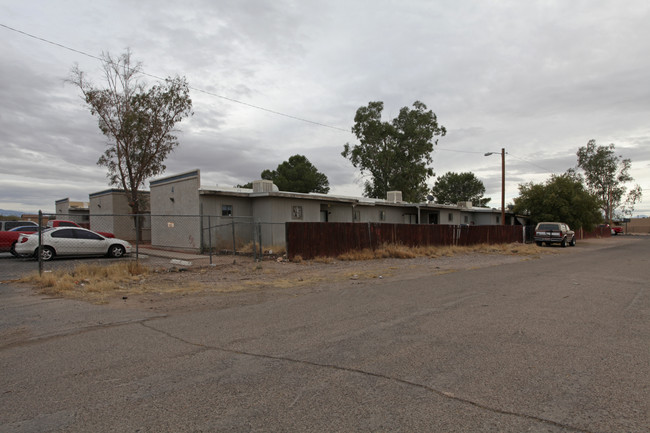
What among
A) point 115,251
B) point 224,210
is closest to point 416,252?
point 224,210

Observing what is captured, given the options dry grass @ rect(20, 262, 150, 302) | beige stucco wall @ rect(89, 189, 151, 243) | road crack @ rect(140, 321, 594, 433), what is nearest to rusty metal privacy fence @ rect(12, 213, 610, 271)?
beige stucco wall @ rect(89, 189, 151, 243)

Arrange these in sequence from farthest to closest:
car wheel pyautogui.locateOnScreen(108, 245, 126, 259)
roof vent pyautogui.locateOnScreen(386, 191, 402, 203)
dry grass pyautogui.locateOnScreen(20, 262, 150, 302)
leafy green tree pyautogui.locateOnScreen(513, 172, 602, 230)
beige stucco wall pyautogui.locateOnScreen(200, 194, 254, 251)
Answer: leafy green tree pyautogui.locateOnScreen(513, 172, 602, 230)
roof vent pyautogui.locateOnScreen(386, 191, 402, 203)
beige stucco wall pyautogui.locateOnScreen(200, 194, 254, 251)
car wheel pyautogui.locateOnScreen(108, 245, 126, 259)
dry grass pyautogui.locateOnScreen(20, 262, 150, 302)

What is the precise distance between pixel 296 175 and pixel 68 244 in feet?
129

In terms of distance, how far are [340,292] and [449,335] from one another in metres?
4.48

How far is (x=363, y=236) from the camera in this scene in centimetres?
2069

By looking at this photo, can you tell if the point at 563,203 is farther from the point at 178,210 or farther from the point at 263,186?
the point at 178,210

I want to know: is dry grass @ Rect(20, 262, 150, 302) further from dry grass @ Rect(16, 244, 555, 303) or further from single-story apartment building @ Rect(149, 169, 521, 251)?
single-story apartment building @ Rect(149, 169, 521, 251)

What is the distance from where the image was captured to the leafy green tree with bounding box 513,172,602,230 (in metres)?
36.1

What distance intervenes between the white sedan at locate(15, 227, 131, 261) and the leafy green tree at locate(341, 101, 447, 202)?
30.9m

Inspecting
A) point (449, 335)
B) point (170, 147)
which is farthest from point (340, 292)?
point (170, 147)

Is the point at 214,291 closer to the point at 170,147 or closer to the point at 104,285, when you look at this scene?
the point at 104,285

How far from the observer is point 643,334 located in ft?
19.0

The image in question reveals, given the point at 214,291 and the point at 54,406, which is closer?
the point at 54,406

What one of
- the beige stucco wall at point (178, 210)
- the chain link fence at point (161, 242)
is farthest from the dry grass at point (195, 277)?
the beige stucco wall at point (178, 210)
